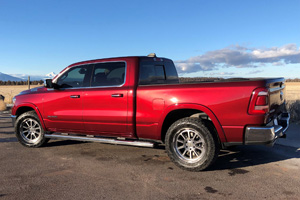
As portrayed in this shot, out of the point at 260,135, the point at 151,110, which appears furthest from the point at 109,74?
the point at 260,135

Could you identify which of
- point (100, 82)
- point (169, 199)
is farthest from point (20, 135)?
point (169, 199)

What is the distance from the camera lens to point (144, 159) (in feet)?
16.1

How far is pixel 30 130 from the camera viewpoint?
5.95 meters

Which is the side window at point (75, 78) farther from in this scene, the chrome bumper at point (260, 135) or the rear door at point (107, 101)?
the chrome bumper at point (260, 135)

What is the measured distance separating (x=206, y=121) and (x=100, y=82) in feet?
7.38

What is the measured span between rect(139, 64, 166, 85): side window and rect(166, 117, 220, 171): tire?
1059 millimetres

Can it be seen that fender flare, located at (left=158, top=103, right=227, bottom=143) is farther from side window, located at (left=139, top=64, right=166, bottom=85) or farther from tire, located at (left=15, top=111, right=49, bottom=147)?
tire, located at (left=15, top=111, right=49, bottom=147)

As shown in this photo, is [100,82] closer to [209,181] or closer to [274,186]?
[209,181]

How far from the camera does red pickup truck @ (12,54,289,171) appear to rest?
149 inches

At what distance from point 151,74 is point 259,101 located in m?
2.14

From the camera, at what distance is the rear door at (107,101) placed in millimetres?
4707

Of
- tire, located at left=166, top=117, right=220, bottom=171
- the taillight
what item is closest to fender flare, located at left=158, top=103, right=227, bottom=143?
tire, located at left=166, top=117, right=220, bottom=171

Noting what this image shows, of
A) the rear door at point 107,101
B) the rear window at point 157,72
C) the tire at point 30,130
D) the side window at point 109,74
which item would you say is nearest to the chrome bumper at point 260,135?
the rear window at point 157,72

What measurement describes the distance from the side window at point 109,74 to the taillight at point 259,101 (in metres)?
2.30
